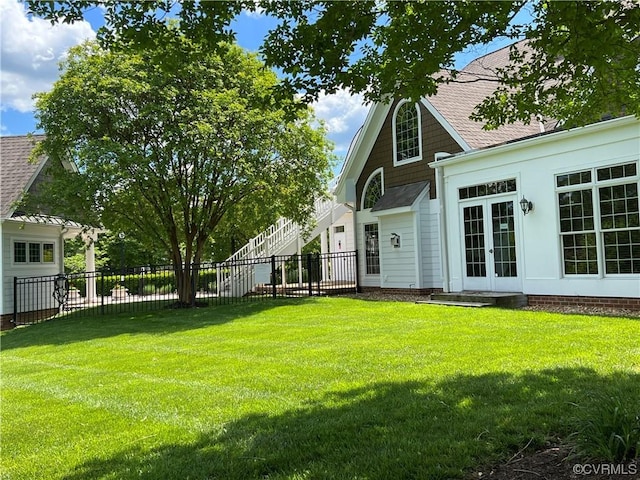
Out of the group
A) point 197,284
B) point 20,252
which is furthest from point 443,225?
point 20,252

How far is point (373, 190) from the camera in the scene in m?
17.7

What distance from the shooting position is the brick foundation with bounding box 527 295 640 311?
10016mm

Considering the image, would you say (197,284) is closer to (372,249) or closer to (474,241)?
(372,249)

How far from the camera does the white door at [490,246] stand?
12453mm

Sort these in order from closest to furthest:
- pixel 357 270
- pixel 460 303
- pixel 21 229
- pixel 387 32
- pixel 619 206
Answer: pixel 387 32, pixel 619 206, pixel 460 303, pixel 21 229, pixel 357 270

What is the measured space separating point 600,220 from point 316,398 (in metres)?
8.09

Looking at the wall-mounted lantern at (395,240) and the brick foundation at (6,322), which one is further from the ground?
the wall-mounted lantern at (395,240)

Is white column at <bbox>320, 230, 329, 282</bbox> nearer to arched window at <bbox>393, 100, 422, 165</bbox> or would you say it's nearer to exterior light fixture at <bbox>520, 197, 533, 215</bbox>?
arched window at <bbox>393, 100, 422, 165</bbox>

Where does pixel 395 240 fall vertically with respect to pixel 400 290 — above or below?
above

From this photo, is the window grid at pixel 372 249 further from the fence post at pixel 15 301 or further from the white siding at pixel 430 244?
the fence post at pixel 15 301

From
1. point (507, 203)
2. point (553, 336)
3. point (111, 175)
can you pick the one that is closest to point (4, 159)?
point (111, 175)

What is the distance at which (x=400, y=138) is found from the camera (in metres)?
16.4

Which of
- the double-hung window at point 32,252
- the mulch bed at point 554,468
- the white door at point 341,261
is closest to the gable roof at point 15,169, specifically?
the double-hung window at point 32,252

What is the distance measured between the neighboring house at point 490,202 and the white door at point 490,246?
26mm
